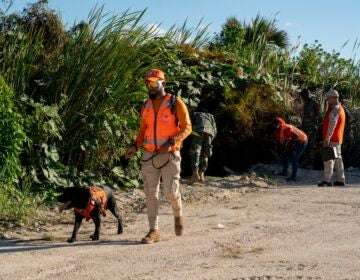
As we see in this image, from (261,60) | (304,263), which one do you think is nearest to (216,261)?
(304,263)

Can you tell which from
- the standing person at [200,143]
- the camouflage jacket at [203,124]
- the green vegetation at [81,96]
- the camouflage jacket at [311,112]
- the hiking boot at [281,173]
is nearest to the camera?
the green vegetation at [81,96]

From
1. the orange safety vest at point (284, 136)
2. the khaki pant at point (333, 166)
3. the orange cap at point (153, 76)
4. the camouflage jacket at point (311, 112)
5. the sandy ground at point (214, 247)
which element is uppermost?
the camouflage jacket at point (311, 112)

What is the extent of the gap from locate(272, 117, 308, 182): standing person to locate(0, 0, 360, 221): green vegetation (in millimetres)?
1008

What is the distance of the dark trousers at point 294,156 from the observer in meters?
13.1

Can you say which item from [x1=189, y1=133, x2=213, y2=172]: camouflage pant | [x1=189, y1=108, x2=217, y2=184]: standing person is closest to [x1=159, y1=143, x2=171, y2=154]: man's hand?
[x1=189, y1=108, x2=217, y2=184]: standing person

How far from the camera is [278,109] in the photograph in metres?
14.5

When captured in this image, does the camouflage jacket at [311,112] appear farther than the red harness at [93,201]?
Yes

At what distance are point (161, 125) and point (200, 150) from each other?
15.2 feet

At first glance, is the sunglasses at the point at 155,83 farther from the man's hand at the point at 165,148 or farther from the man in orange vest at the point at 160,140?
the man's hand at the point at 165,148

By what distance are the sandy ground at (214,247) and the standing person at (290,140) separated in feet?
9.80

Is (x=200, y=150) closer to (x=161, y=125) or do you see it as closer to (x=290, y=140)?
(x=290, y=140)

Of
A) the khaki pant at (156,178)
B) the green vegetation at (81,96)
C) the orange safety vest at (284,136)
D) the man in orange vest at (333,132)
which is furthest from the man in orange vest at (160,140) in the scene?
the orange safety vest at (284,136)

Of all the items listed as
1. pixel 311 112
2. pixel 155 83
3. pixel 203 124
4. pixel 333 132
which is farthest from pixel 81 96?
pixel 311 112

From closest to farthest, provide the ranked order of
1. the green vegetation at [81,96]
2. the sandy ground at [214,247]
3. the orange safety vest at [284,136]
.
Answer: the sandy ground at [214,247], the green vegetation at [81,96], the orange safety vest at [284,136]
